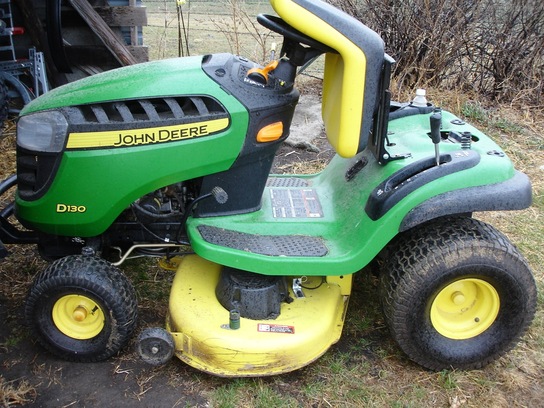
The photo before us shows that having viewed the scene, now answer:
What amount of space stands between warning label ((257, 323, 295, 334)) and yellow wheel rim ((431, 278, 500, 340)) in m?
0.59

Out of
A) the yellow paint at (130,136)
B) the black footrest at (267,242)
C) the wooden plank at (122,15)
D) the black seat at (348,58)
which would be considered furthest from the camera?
the wooden plank at (122,15)

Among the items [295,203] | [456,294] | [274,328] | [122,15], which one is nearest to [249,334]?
[274,328]

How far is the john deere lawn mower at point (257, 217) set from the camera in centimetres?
236

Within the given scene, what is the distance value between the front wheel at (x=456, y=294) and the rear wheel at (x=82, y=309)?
1.06 metres

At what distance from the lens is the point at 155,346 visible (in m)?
2.40

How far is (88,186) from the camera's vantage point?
2.41 meters

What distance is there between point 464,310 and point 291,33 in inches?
52.5

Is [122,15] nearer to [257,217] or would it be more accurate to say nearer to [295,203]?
[295,203]

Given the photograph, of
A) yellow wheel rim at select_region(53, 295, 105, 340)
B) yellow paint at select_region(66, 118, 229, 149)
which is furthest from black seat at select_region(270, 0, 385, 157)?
yellow wheel rim at select_region(53, 295, 105, 340)

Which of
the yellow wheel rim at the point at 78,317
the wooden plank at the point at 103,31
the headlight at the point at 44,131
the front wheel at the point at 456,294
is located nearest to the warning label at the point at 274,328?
the front wheel at the point at 456,294

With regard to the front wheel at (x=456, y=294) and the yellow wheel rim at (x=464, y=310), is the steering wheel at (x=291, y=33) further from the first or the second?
the yellow wheel rim at (x=464, y=310)

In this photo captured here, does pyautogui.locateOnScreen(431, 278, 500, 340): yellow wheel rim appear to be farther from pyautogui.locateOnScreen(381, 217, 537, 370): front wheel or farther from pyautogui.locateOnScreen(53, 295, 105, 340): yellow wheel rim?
pyautogui.locateOnScreen(53, 295, 105, 340): yellow wheel rim

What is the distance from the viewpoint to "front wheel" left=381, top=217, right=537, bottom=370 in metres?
2.39

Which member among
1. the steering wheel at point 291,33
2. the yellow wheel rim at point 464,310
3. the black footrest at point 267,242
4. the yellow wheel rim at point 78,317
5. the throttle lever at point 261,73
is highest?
the steering wheel at point 291,33
